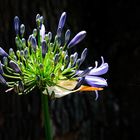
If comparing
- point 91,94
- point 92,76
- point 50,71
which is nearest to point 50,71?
point 50,71

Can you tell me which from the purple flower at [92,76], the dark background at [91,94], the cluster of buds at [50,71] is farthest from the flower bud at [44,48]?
the dark background at [91,94]

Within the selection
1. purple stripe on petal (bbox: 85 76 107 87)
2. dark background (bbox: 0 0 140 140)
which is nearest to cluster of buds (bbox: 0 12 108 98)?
purple stripe on petal (bbox: 85 76 107 87)

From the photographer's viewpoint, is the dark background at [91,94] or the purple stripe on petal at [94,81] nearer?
the purple stripe on petal at [94,81]

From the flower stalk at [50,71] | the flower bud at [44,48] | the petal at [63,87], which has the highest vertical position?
the flower bud at [44,48]

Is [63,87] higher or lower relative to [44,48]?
lower

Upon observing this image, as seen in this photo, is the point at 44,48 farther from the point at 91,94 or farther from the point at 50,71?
the point at 91,94

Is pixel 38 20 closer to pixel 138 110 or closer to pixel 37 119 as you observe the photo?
pixel 37 119

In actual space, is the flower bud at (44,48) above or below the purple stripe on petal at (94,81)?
above

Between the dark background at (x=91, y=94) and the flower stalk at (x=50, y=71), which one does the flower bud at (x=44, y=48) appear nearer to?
the flower stalk at (x=50, y=71)
